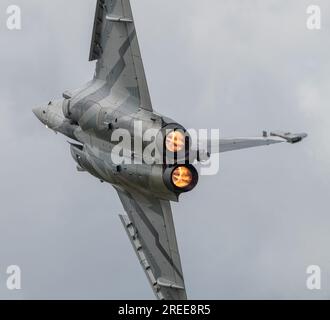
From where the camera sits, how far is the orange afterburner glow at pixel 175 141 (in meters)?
65.9

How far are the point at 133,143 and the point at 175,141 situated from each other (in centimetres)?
273

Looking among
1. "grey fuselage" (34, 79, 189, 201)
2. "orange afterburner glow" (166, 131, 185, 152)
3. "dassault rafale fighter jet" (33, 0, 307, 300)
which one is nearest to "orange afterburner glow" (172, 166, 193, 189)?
"dassault rafale fighter jet" (33, 0, 307, 300)

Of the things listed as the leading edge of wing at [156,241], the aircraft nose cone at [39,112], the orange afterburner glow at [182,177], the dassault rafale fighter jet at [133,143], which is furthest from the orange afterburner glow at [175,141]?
the aircraft nose cone at [39,112]

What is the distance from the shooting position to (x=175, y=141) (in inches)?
2596

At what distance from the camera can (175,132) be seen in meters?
66.0

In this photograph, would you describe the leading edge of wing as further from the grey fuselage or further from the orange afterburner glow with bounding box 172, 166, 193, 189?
the orange afterburner glow with bounding box 172, 166, 193, 189

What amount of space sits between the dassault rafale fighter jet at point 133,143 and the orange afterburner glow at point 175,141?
0.13 ft

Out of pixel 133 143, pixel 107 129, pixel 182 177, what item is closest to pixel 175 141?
pixel 182 177

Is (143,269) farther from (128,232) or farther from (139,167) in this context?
(139,167)

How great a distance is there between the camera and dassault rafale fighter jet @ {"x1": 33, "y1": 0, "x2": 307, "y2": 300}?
66.2 metres

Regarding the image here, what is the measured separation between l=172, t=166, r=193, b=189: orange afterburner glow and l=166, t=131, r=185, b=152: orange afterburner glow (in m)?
0.85

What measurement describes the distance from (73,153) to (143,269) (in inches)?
243

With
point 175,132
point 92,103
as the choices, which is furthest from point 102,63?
point 175,132

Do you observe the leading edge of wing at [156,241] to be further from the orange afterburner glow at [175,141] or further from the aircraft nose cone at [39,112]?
the aircraft nose cone at [39,112]
